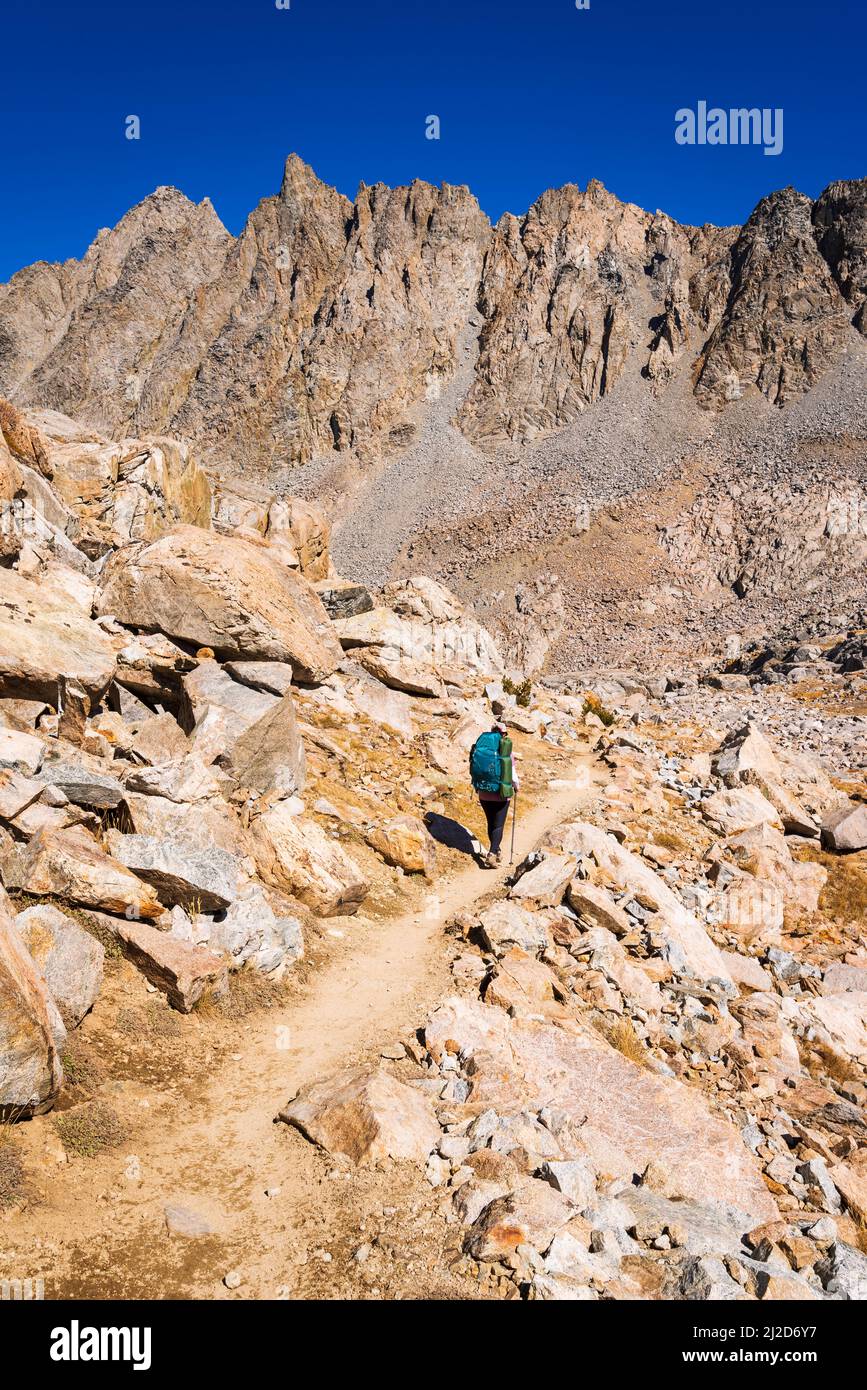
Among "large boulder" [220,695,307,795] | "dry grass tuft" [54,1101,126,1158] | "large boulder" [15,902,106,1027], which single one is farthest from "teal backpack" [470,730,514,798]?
"dry grass tuft" [54,1101,126,1158]

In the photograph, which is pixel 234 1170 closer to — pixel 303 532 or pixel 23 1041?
pixel 23 1041

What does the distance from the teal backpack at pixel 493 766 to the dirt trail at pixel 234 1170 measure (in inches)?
156

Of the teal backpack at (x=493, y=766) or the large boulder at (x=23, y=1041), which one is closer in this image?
the large boulder at (x=23, y=1041)

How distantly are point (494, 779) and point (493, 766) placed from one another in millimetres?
210

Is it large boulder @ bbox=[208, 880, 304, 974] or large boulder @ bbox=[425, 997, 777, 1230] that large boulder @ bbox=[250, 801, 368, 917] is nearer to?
large boulder @ bbox=[208, 880, 304, 974]

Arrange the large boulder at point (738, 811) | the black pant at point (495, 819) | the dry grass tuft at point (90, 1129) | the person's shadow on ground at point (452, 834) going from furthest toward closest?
the large boulder at point (738, 811) < the person's shadow on ground at point (452, 834) < the black pant at point (495, 819) < the dry grass tuft at point (90, 1129)

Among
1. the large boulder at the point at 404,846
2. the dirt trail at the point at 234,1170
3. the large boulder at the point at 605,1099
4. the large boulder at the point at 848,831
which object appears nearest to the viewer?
the dirt trail at the point at 234,1170

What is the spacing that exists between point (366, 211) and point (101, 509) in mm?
121153

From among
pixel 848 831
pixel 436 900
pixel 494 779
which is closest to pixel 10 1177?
pixel 436 900

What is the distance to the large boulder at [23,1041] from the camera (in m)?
5.06

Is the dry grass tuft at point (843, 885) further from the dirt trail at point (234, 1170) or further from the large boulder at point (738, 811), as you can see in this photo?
the dirt trail at point (234, 1170)

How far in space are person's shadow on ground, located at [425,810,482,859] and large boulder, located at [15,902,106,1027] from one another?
7288 mm

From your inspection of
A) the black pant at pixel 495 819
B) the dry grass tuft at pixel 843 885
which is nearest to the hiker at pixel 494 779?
the black pant at pixel 495 819
